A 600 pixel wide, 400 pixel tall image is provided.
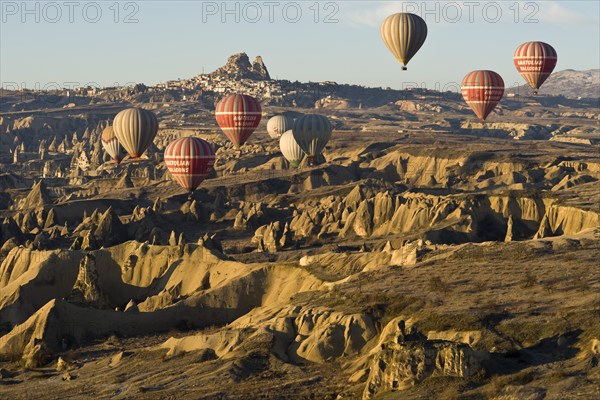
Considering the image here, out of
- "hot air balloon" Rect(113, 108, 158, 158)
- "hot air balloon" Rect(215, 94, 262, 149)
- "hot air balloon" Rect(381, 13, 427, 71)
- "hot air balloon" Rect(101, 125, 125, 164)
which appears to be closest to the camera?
"hot air balloon" Rect(381, 13, 427, 71)

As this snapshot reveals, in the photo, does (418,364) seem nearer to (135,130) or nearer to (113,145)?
(135,130)

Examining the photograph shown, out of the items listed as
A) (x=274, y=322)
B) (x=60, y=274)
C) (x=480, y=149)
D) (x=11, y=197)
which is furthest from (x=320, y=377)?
(x=480, y=149)

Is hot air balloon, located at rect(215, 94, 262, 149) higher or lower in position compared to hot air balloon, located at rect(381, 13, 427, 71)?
lower

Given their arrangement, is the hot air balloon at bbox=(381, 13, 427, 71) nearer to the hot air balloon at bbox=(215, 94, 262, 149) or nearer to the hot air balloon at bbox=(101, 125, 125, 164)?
the hot air balloon at bbox=(215, 94, 262, 149)

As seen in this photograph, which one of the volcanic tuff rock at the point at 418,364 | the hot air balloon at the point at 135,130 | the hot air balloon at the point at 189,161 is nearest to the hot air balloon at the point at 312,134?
the hot air balloon at the point at 135,130

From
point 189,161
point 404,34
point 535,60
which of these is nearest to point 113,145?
point 189,161

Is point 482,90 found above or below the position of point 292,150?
above

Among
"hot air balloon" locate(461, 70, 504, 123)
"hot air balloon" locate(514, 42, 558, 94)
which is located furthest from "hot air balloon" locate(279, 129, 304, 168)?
"hot air balloon" locate(514, 42, 558, 94)
